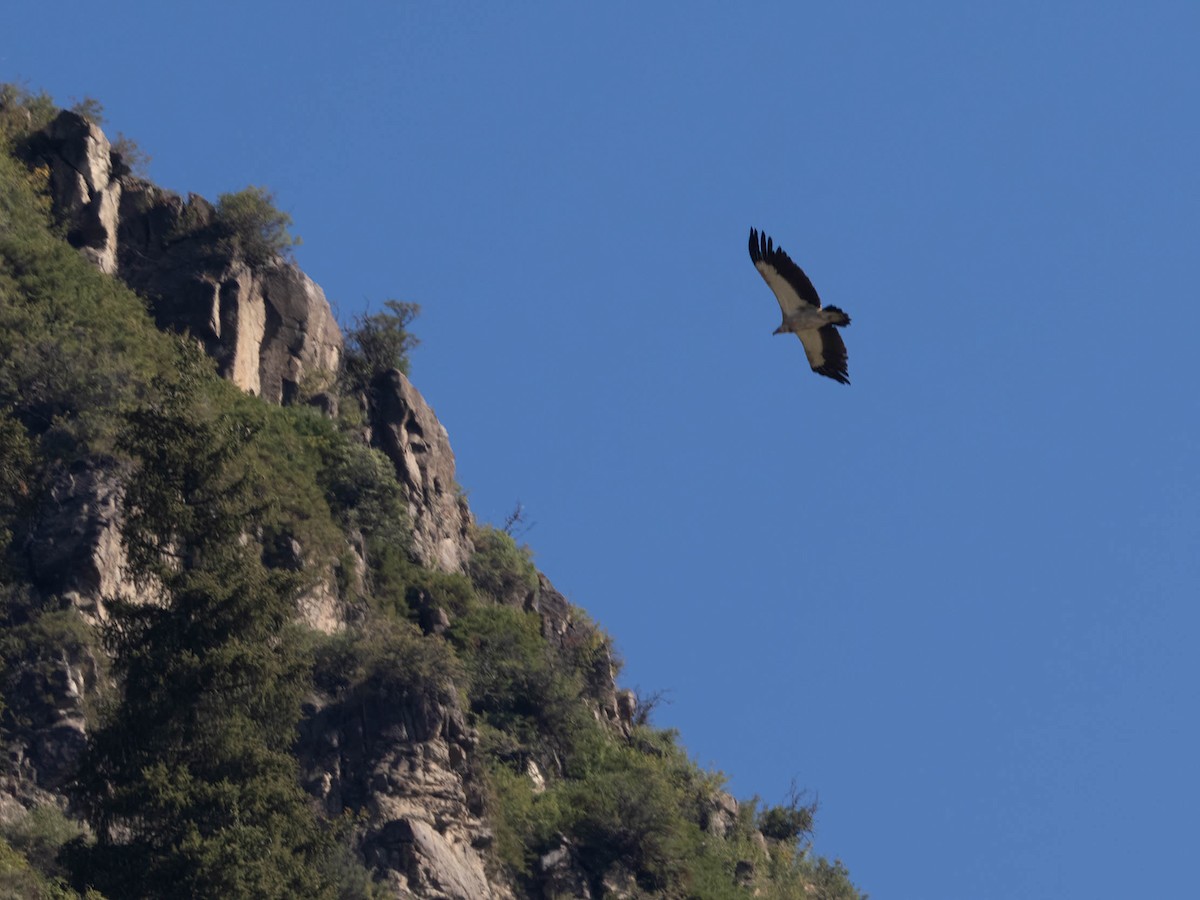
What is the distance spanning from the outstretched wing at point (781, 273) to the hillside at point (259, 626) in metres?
10.0

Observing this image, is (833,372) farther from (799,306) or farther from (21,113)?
(21,113)

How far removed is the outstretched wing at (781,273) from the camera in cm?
4069

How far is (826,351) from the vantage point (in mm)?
42062

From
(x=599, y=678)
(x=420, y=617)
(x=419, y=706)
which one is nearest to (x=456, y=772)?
(x=419, y=706)

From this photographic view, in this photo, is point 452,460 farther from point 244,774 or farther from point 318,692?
point 244,774

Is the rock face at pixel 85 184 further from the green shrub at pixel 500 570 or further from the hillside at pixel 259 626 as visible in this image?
the green shrub at pixel 500 570

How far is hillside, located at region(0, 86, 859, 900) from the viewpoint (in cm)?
4303

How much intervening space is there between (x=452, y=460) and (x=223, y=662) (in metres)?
25.7

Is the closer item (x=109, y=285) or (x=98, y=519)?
(x=98, y=519)

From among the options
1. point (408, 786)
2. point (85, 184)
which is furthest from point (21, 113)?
point (408, 786)

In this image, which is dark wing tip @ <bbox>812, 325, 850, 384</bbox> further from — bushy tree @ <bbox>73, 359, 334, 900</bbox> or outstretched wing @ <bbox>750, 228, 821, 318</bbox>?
bushy tree @ <bbox>73, 359, 334, 900</bbox>

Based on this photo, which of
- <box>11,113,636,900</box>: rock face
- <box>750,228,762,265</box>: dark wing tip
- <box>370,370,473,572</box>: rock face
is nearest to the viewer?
<box>750,228,762,265</box>: dark wing tip

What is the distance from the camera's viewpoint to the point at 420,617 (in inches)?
2375

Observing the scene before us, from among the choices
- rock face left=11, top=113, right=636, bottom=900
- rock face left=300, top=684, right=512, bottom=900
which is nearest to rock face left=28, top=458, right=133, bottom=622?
rock face left=11, top=113, right=636, bottom=900
